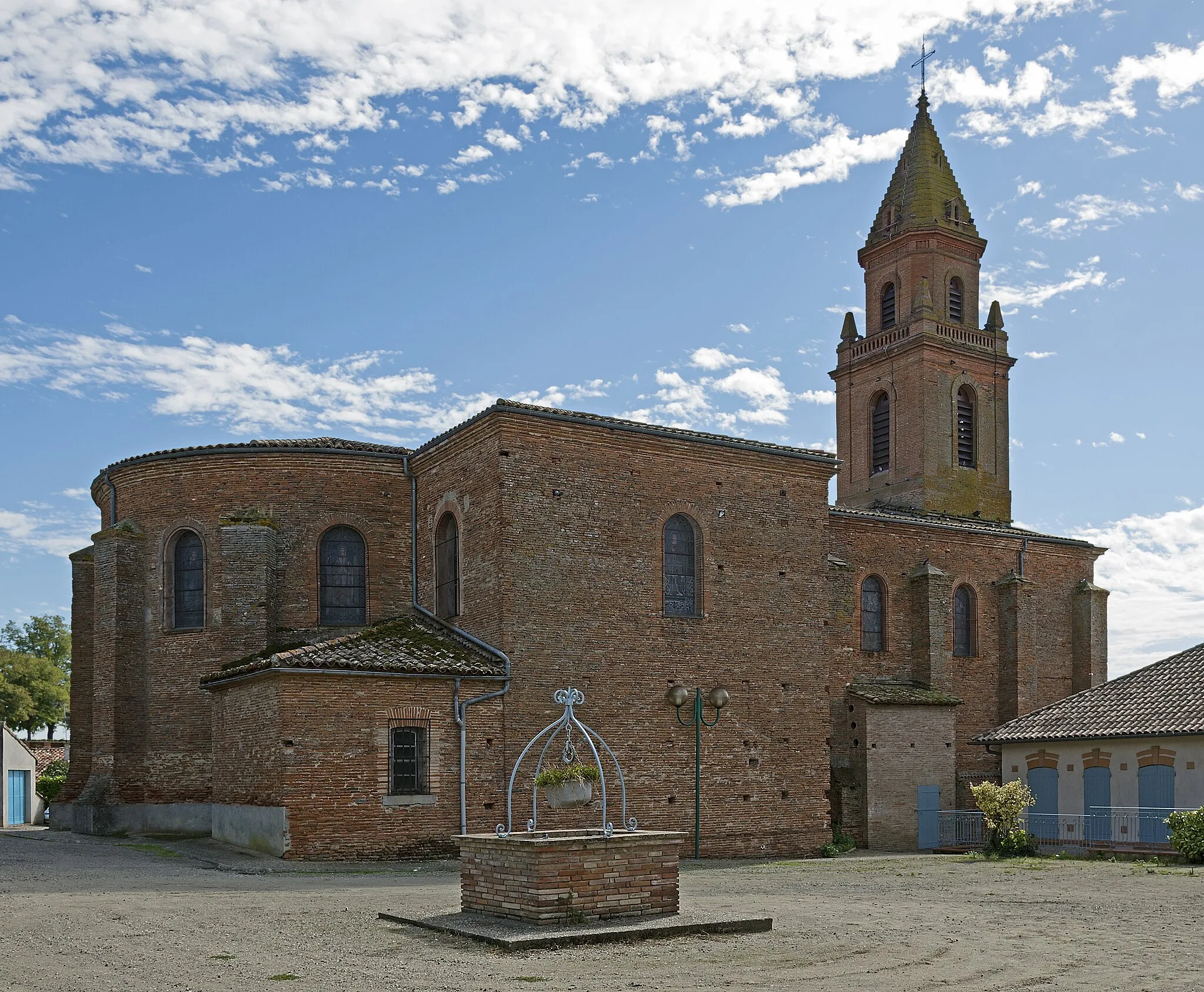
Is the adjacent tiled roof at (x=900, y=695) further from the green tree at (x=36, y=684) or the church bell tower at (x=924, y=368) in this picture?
the green tree at (x=36, y=684)

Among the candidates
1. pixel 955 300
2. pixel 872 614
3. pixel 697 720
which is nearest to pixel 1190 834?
pixel 697 720

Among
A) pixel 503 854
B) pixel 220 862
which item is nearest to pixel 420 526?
pixel 220 862

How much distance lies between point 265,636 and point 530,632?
19.0 feet

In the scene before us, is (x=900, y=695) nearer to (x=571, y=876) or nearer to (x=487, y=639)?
(x=487, y=639)

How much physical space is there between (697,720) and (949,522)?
13.8 metres

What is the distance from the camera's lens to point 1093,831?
2523 centimetres

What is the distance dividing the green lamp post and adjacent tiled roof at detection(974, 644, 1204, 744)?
8.07 meters

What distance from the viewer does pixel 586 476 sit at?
23.3 m

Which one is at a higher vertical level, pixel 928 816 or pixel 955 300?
pixel 955 300

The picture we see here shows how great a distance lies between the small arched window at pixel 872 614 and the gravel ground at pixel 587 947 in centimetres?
1188

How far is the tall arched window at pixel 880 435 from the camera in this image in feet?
132

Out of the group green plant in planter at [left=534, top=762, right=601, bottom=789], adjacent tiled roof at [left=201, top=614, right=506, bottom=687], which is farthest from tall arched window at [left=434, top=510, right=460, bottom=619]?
green plant in planter at [left=534, top=762, right=601, bottom=789]

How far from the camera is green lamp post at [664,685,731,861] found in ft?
76.4

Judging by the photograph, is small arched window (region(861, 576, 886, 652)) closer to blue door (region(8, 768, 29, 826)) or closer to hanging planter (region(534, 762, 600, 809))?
hanging planter (region(534, 762, 600, 809))
